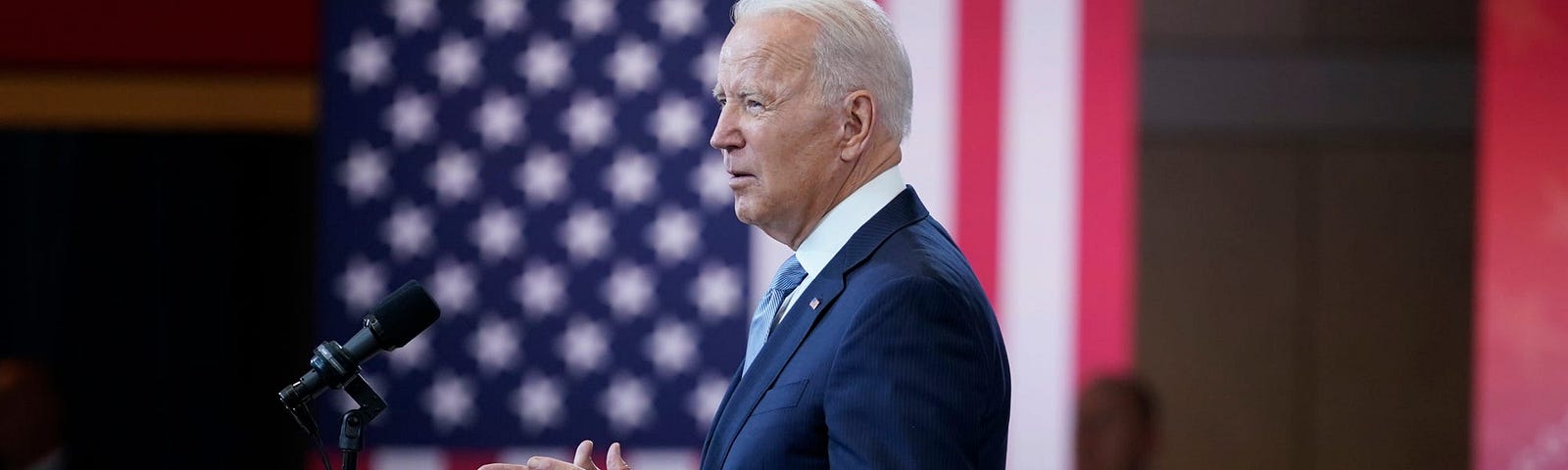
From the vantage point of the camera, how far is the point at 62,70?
172 inches

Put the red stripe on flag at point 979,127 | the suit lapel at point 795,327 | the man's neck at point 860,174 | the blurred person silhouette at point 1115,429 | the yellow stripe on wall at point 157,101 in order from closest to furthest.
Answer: the suit lapel at point 795,327
the man's neck at point 860,174
the blurred person silhouette at point 1115,429
the red stripe on flag at point 979,127
the yellow stripe on wall at point 157,101

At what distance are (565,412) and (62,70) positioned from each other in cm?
175

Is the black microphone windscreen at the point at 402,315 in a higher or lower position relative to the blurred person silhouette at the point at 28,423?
higher

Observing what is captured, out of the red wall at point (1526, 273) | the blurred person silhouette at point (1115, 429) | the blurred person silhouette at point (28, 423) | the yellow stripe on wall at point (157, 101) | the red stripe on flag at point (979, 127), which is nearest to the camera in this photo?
the blurred person silhouette at point (1115, 429)

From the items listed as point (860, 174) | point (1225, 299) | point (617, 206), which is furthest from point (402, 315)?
point (1225, 299)

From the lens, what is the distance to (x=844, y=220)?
143 cm

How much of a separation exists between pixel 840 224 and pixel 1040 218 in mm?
2415

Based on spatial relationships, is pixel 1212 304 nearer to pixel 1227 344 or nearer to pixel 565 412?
pixel 1227 344

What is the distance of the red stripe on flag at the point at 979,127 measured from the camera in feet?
12.3

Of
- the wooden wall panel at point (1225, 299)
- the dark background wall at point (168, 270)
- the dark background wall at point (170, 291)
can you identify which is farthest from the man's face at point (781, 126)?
the dark background wall at point (170, 291)

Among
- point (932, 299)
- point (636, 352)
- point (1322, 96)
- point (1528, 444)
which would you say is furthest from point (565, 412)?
point (932, 299)

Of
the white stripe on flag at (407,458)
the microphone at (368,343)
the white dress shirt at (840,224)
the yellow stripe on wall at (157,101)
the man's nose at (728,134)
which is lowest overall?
the white stripe on flag at (407,458)

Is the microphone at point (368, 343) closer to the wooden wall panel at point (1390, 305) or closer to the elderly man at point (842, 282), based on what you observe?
the elderly man at point (842, 282)

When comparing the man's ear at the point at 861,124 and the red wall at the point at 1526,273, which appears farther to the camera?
the red wall at the point at 1526,273
